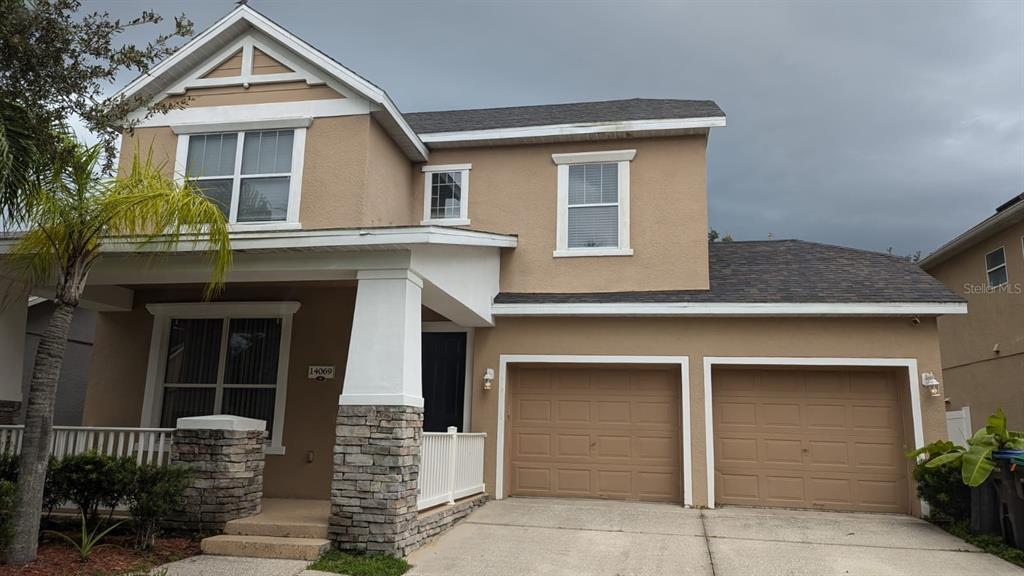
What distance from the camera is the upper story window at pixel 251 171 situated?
1045 cm

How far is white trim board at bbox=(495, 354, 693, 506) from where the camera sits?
33.3 feet

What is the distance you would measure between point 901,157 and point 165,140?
3205cm

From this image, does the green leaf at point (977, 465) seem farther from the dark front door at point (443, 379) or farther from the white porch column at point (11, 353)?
the white porch column at point (11, 353)

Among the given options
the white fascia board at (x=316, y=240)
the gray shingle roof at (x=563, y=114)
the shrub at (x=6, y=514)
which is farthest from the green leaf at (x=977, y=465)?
the shrub at (x=6, y=514)

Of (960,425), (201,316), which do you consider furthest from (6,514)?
(960,425)

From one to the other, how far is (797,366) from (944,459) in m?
2.28

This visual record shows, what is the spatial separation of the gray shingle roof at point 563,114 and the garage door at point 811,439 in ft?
14.5

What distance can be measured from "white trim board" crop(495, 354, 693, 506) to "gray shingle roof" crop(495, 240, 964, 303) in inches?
34.6

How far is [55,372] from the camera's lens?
6418mm

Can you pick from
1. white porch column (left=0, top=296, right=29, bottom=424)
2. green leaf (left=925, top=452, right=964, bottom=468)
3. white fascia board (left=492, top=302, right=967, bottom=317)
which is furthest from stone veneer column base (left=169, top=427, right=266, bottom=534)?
green leaf (left=925, top=452, right=964, bottom=468)

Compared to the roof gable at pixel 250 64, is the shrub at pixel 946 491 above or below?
below

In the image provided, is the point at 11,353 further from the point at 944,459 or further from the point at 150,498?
the point at 944,459

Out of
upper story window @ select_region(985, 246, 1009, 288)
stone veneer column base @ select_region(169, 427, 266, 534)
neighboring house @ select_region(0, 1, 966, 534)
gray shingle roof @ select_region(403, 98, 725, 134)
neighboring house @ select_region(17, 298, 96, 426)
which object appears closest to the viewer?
stone veneer column base @ select_region(169, 427, 266, 534)

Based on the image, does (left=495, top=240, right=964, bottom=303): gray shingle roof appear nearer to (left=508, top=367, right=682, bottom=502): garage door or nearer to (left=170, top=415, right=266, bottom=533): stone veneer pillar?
(left=508, top=367, right=682, bottom=502): garage door
